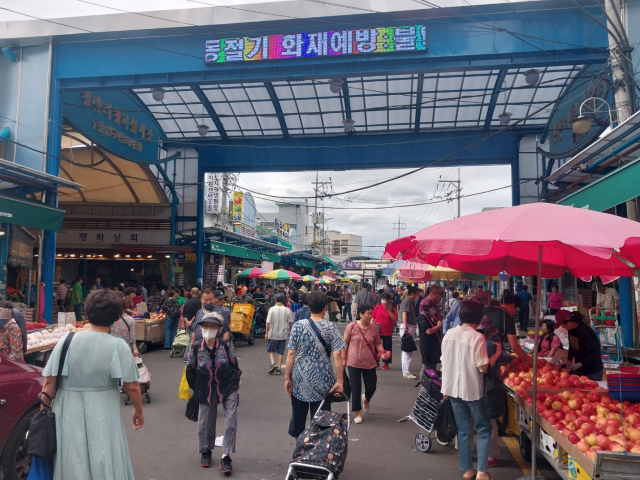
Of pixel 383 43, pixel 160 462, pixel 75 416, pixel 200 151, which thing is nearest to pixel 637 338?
pixel 383 43

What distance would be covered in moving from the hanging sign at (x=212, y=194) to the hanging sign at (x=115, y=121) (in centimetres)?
453

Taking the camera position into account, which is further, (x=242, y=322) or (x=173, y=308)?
(x=242, y=322)

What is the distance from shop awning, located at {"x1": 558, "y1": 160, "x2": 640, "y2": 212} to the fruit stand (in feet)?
9.17

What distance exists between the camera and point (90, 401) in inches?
135

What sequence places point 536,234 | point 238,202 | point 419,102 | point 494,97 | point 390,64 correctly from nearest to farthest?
point 536,234 → point 390,64 → point 494,97 → point 419,102 → point 238,202

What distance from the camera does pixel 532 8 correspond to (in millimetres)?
13023

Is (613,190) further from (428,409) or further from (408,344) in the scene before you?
(428,409)

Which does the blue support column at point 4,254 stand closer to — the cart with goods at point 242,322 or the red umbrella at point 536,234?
the cart with goods at point 242,322

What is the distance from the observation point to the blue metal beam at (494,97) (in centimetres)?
1583

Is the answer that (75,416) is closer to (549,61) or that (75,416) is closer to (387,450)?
(387,450)

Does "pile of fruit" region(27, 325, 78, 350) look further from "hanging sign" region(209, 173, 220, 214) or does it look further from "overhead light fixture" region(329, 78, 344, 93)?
"hanging sign" region(209, 173, 220, 214)

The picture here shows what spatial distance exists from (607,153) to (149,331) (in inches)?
447

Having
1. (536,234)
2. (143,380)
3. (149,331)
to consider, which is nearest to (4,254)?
(149,331)

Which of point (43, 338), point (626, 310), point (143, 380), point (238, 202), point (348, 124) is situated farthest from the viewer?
point (238, 202)
